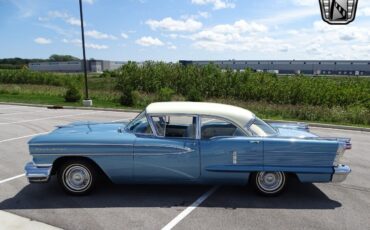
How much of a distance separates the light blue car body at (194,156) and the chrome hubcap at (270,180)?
184 mm

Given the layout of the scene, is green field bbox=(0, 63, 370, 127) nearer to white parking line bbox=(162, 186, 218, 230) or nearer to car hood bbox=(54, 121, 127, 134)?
white parking line bbox=(162, 186, 218, 230)

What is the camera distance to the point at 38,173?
5.25 meters

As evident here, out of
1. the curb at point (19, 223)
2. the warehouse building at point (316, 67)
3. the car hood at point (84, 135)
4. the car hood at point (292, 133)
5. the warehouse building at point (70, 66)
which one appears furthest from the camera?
the warehouse building at point (70, 66)

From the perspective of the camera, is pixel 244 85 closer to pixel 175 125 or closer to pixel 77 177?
pixel 175 125

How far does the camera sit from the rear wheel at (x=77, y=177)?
5.40m

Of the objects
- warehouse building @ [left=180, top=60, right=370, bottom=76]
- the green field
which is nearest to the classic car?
the green field

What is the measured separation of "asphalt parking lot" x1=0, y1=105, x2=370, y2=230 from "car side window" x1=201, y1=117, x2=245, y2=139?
3.29 ft

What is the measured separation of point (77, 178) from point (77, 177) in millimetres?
17

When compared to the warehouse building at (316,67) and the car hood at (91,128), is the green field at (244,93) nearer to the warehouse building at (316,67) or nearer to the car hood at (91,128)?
the car hood at (91,128)

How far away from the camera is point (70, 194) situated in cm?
545

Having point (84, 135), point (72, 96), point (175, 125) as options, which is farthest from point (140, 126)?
point (72, 96)

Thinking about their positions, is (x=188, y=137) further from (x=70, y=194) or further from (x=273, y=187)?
(x=70, y=194)

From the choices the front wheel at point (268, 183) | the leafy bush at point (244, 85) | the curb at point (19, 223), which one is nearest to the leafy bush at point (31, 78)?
the leafy bush at point (244, 85)

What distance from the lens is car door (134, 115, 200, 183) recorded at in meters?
5.25
